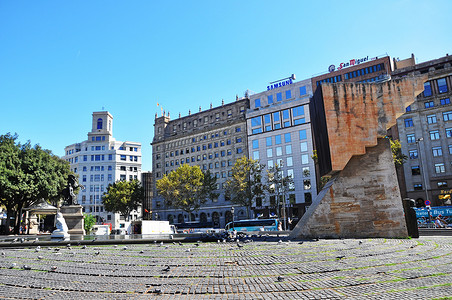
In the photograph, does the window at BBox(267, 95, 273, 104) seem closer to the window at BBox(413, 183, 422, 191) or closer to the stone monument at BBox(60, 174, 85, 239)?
the window at BBox(413, 183, 422, 191)

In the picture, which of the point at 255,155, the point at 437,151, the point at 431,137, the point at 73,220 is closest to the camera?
the point at 73,220

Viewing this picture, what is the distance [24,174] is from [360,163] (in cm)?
3490

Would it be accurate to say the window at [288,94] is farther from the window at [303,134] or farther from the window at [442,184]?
the window at [442,184]

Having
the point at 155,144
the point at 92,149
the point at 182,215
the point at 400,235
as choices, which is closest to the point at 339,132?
the point at 400,235

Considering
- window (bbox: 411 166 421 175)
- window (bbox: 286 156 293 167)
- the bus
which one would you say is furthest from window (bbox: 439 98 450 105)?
the bus

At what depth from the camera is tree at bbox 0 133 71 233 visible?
33312mm

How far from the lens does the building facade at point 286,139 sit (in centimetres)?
6138

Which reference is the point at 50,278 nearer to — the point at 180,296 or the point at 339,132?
the point at 180,296

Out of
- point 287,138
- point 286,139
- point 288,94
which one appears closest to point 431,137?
point 287,138

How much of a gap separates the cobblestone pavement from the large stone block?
145 inches

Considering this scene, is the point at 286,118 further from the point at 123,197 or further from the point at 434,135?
the point at 123,197

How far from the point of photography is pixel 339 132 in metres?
14.2

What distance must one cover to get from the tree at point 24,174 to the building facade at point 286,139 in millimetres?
37477

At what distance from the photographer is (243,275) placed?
6.71 metres
